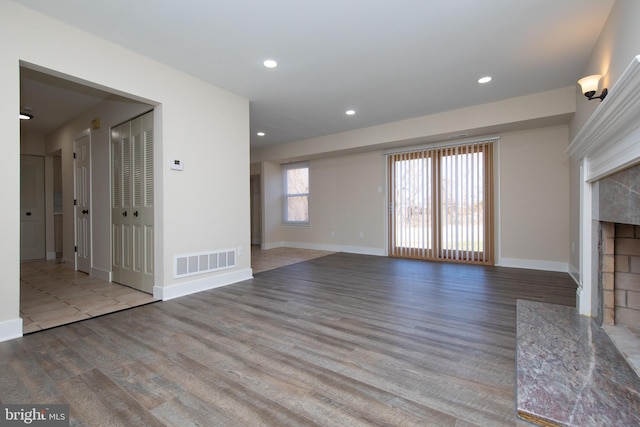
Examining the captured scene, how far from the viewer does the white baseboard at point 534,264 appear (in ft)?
14.9

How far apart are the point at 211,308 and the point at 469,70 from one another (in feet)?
13.0

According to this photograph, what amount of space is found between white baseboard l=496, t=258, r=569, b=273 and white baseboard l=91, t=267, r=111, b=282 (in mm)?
6191

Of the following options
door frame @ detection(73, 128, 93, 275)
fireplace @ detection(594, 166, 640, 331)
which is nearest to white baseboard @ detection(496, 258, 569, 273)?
fireplace @ detection(594, 166, 640, 331)

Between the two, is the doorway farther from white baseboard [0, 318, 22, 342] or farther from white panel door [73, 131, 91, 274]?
white baseboard [0, 318, 22, 342]

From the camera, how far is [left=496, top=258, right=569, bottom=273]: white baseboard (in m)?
4.53

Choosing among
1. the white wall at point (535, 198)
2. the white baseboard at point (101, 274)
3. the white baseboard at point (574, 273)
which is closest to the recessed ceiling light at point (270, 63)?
the white baseboard at point (101, 274)

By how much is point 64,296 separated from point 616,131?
17.2 ft

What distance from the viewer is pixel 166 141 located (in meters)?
3.29

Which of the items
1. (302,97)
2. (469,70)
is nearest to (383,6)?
(469,70)

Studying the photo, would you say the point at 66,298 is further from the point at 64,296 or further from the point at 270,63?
the point at 270,63

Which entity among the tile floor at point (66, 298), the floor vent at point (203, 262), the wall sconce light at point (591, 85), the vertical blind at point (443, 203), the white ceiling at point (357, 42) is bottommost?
the tile floor at point (66, 298)

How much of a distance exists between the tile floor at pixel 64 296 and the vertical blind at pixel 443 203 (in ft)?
9.53

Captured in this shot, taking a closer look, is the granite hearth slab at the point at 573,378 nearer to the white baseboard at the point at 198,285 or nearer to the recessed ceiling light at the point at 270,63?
the white baseboard at the point at 198,285

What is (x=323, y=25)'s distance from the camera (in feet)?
8.47
